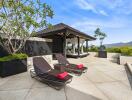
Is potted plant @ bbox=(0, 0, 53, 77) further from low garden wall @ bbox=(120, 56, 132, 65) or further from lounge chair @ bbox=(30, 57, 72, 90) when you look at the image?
low garden wall @ bbox=(120, 56, 132, 65)

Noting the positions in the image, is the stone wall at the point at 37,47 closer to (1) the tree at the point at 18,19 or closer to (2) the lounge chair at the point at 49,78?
(1) the tree at the point at 18,19

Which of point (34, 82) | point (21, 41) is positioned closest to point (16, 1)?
point (21, 41)

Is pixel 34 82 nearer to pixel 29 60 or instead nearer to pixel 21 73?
pixel 21 73

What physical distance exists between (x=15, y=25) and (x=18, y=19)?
0.46m

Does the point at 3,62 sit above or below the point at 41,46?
below

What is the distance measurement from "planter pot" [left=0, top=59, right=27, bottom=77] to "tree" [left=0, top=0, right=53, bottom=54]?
115 cm

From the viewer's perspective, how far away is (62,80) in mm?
5570

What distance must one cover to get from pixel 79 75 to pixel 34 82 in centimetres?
274

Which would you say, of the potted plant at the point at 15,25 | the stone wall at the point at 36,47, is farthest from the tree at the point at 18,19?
the stone wall at the point at 36,47

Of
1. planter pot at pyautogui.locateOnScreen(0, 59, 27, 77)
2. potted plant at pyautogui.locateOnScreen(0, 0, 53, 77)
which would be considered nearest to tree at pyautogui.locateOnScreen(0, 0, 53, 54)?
potted plant at pyautogui.locateOnScreen(0, 0, 53, 77)

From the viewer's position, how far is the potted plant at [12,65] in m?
7.25

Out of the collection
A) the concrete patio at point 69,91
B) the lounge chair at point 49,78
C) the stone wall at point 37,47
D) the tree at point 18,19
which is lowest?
the concrete patio at point 69,91

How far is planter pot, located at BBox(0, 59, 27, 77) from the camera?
7.24 m

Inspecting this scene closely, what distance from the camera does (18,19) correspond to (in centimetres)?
842
